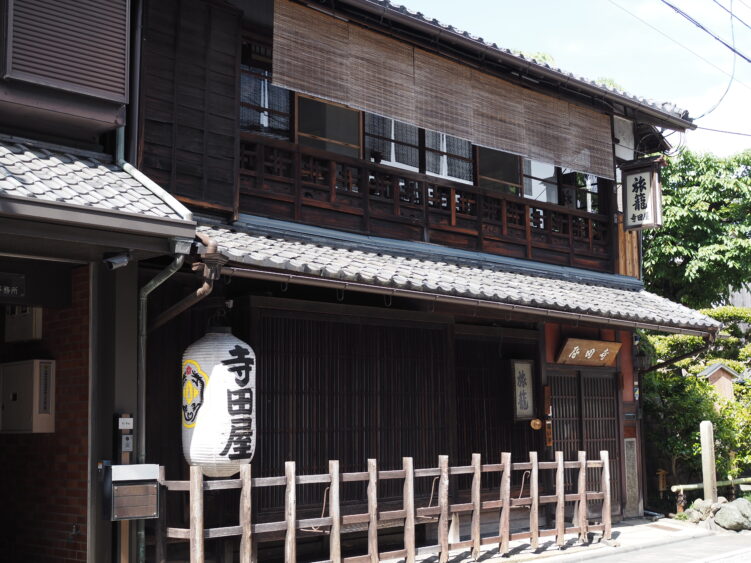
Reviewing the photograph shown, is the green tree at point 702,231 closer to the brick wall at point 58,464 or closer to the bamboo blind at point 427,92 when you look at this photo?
the bamboo blind at point 427,92

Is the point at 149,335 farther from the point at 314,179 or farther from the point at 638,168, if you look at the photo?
the point at 638,168

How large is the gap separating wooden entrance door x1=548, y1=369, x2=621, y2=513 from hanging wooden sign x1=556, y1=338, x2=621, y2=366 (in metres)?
0.21

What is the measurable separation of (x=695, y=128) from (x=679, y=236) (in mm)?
10076

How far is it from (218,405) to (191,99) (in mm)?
3966

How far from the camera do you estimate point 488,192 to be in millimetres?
14883

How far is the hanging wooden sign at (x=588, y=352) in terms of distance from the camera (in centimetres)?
1570

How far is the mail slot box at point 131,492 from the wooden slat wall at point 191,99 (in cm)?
354

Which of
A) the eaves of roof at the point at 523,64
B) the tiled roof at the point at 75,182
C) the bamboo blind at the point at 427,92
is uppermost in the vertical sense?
the eaves of roof at the point at 523,64

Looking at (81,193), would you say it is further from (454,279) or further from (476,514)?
(476,514)

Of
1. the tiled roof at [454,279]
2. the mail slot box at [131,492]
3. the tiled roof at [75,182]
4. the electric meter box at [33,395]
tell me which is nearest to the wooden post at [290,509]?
the mail slot box at [131,492]

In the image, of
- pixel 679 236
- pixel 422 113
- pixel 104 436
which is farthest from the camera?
pixel 679 236

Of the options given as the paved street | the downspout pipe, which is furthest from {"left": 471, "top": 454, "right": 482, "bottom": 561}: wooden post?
the downspout pipe

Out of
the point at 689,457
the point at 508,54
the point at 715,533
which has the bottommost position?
the point at 715,533

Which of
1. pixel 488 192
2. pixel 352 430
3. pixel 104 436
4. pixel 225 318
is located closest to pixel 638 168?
pixel 488 192
